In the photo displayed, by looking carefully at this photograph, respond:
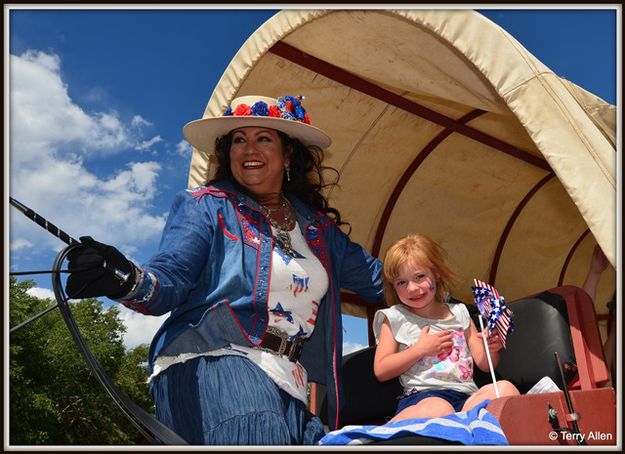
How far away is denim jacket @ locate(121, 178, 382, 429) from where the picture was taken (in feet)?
7.91

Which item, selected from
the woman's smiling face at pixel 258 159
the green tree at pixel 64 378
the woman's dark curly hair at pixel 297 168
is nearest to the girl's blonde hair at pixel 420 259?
the woman's dark curly hair at pixel 297 168

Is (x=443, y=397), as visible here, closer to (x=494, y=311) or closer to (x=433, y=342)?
(x=433, y=342)

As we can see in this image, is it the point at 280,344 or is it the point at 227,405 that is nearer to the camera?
the point at 227,405

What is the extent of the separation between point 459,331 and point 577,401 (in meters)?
0.77

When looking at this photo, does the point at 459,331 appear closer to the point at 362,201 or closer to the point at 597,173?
the point at 597,173

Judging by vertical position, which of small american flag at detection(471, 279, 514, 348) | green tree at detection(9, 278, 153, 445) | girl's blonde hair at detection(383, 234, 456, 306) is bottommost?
small american flag at detection(471, 279, 514, 348)

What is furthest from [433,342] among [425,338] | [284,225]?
[284,225]

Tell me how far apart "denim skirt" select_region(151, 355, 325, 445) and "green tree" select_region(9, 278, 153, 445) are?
2155 cm

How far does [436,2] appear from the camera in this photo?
2.75 meters

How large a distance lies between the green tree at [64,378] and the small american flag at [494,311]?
854 inches

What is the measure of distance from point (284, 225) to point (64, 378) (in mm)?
29016

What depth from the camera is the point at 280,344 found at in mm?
2574

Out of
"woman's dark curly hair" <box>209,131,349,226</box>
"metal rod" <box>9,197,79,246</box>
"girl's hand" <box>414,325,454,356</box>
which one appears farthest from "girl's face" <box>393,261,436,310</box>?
"metal rod" <box>9,197,79,246</box>

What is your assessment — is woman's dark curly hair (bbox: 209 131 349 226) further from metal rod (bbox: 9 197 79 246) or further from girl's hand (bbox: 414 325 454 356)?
metal rod (bbox: 9 197 79 246)
